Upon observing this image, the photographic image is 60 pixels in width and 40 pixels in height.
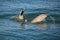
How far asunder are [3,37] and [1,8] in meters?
7.76

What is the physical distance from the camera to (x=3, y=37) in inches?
392

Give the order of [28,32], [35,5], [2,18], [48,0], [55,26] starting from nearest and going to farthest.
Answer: [28,32]
[55,26]
[2,18]
[35,5]
[48,0]

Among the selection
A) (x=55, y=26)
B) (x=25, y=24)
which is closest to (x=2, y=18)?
(x=25, y=24)

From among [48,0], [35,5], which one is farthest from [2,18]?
[48,0]

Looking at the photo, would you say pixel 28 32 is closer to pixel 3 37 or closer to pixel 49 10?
pixel 3 37

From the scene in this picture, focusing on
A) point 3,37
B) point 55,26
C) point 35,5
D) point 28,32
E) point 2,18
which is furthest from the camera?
point 35,5

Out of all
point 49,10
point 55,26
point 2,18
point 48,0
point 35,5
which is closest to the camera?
point 55,26

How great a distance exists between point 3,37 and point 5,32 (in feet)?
2.32

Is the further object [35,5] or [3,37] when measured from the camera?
[35,5]

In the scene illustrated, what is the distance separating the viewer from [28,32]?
1060 centimetres

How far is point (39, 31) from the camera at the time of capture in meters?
10.8

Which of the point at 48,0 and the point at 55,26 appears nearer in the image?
the point at 55,26

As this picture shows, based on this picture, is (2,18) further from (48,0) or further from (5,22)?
(48,0)

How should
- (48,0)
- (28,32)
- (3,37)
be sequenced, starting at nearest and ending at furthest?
1. (3,37)
2. (28,32)
3. (48,0)
